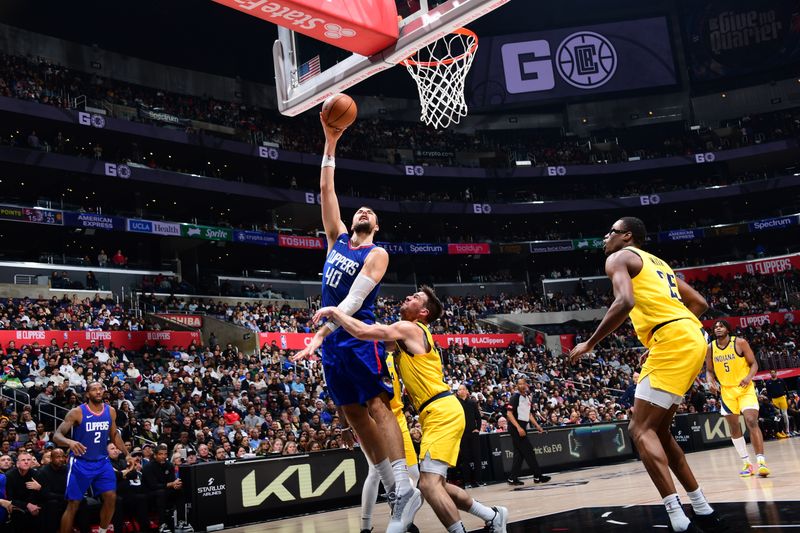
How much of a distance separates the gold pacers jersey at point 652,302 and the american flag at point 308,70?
217 inches

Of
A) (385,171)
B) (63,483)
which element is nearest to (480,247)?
(385,171)

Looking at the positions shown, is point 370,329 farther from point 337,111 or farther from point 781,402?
point 781,402

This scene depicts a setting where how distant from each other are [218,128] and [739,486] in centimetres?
3264

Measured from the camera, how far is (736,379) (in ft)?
32.4

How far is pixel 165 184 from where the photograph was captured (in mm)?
31844

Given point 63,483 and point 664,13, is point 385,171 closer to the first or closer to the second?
point 664,13

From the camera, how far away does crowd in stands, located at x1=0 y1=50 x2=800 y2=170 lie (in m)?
31.4

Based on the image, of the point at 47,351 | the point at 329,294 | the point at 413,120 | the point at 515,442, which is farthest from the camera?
the point at 413,120

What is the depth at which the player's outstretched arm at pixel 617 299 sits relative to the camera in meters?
4.94

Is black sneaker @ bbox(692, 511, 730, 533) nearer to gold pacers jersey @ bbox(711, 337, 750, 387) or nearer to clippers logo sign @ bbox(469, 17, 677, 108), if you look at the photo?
gold pacers jersey @ bbox(711, 337, 750, 387)

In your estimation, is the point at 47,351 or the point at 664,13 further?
the point at 664,13

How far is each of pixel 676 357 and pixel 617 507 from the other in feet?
8.53

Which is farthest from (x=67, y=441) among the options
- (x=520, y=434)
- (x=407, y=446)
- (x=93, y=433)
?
(x=520, y=434)

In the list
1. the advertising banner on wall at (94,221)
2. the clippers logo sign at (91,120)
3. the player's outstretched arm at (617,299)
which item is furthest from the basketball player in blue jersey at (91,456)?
the clippers logo sign at (91,120)
